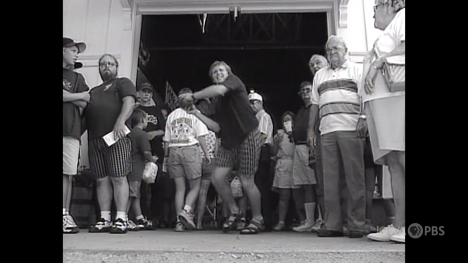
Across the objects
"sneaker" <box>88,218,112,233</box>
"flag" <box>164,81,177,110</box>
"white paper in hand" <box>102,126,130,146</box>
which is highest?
"flag" <box>164,81,177,110</box>

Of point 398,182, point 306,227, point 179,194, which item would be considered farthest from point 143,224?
point 398,182

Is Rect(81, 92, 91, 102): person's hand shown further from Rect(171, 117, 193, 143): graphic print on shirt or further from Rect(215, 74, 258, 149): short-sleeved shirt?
Rect(215, 74, 258, 149): short-sleeved shirt

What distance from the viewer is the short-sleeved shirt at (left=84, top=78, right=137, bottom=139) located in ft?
12.4

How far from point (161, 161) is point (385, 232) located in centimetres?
A: 302

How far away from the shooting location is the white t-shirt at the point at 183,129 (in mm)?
4492

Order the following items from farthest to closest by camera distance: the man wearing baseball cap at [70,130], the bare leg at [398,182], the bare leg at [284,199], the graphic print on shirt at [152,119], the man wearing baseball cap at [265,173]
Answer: the graphic print on shirt at [152,119] < the bare leg at [284,199] < the man wearing baseball cap at [265,173] < the man wearing baseball cap at [70,130] < the bare leg at [398,182]

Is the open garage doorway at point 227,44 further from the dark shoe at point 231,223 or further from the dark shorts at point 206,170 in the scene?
→ the dark shoe at point 231,223

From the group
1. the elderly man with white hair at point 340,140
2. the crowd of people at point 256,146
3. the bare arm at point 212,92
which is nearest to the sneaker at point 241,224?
the crowd of people at point 256,146

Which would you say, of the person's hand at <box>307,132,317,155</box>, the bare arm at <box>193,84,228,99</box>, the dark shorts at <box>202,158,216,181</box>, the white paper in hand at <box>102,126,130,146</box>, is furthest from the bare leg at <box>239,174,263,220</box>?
the white paper in hand at <box>102,126,130,146</box>

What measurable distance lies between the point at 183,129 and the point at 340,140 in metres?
1.67

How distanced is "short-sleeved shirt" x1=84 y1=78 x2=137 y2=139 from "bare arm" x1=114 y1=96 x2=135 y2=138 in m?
0.05

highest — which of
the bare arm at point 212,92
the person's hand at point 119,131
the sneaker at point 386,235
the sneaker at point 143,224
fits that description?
the bare arm at point 212,92

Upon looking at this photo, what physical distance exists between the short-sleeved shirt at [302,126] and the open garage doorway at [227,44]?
3.19m
